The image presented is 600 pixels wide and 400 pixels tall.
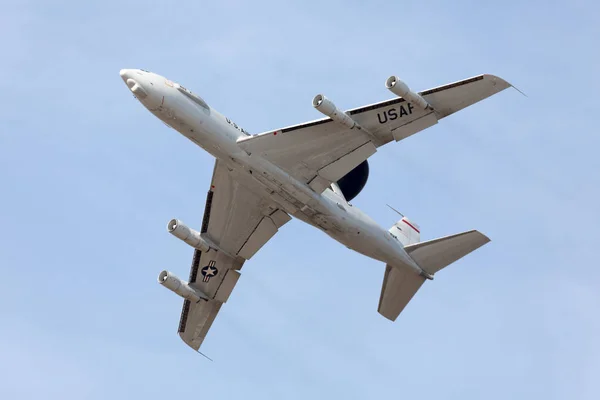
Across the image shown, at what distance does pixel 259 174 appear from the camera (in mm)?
61125

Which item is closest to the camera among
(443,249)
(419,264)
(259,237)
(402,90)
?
(402,90)

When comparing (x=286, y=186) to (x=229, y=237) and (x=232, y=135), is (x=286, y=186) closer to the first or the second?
(x=232, y=135)

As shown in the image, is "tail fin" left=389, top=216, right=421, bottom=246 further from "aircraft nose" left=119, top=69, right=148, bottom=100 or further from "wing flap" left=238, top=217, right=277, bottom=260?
"aircraft nose" left=119, top=69, right=148, bottom=100

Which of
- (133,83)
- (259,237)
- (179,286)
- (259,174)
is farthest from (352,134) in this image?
(179,286)

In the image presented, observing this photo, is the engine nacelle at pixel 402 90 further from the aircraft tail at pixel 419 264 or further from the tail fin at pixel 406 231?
the tail fin at pixel 406 231

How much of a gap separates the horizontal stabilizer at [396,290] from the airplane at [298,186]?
0.06m

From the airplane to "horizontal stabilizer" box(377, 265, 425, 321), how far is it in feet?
0.20

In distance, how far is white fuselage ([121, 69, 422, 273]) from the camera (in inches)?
2312

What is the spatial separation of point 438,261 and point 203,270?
14957 millimetres

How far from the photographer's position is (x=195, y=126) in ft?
194

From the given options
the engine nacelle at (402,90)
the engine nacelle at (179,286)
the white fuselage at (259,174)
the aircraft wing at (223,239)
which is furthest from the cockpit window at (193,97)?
the engine nacelle at (179,286)

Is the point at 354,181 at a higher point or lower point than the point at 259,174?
higher

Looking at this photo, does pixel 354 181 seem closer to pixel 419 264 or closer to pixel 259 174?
pixel 419 264

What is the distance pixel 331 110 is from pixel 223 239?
14951mm
